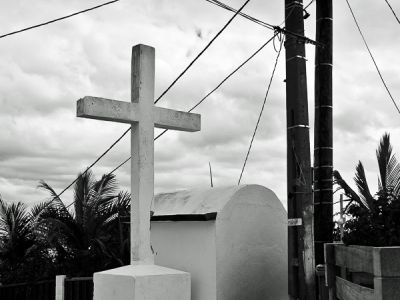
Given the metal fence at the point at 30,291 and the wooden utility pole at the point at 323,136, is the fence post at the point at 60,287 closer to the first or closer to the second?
the metal fence at the point at 30,291

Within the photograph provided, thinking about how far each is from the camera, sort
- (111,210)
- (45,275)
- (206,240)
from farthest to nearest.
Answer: (111,210), (45,275), (206,240)

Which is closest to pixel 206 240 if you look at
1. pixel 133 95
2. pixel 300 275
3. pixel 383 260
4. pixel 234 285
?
pixel 234 285

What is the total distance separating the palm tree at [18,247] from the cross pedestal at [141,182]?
9798 mm

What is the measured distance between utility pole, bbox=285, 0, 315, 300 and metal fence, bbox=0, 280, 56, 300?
7.72 meters

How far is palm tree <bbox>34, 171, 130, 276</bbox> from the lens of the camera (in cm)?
1717

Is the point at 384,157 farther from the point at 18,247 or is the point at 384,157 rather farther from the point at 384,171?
the point at 18,247

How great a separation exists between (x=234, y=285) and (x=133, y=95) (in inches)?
121

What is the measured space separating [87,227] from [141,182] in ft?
30.8

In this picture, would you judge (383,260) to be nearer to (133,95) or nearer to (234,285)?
(234,285)

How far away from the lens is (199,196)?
384 inches

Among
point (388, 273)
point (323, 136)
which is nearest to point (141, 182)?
point (323, 136)

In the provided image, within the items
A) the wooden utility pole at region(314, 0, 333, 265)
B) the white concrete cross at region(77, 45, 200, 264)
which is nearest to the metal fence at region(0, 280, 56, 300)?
the white concrete cross at region(77, 45, 200, 264)

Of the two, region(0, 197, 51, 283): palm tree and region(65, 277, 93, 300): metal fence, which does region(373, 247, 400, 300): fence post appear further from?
region(0, 197, 51, 283): palm tree

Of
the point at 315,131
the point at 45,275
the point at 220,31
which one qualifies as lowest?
the point at 45,275
